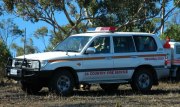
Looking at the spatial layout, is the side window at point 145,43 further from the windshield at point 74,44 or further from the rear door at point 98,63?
the windshield at point 74,44

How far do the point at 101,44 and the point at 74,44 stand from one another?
2.53ft

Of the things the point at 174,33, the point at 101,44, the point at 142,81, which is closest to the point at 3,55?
the point at 101,44

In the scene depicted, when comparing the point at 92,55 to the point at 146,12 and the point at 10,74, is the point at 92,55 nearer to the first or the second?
A: the point at 10,74

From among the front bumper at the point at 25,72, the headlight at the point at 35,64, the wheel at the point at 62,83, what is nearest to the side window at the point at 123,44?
the wheel at the point at 62,83

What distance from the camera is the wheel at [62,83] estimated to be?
12.2m

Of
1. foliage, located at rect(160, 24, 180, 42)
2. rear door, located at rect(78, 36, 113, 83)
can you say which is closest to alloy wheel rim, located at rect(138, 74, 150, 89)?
rear door, located at rect(78, 36, 113, 83)

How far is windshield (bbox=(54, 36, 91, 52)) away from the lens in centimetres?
1301

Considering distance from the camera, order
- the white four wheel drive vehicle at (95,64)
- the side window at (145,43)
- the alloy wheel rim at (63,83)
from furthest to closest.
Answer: the side window at (145,43), the alloy wheel rim at (63,83), the white four wheel drive vehicle at (95,64)

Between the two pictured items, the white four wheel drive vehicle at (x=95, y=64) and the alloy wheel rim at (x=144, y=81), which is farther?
the alloy wheel rim at (x=144, y=81)

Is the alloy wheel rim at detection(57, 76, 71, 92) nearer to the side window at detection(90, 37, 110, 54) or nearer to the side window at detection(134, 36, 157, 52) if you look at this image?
the side window at detection(90, 37, 110, 54)

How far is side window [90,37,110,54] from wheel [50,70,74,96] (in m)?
1.17

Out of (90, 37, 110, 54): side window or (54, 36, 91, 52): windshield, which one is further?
(90, 37, 110, 54): side window

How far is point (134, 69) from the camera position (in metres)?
13.8

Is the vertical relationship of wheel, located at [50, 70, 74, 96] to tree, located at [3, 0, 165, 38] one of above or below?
below
